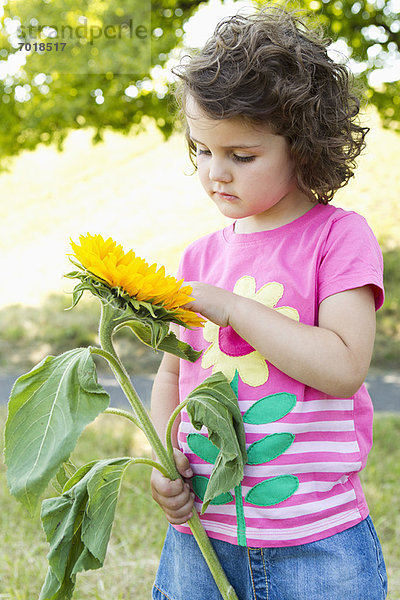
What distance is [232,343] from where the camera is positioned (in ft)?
4.70

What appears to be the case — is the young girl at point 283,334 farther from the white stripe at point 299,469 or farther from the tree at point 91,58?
the tree at point 91,58

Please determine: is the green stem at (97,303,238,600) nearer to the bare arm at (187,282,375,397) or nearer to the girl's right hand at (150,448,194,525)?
the girl's right hand at (150,448,194,525)

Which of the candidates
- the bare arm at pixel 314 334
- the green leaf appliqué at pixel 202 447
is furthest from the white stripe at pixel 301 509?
the bare arm at pixel 314 334

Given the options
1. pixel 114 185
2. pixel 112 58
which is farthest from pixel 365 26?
pixel 114 185

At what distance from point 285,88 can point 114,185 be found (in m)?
10.8

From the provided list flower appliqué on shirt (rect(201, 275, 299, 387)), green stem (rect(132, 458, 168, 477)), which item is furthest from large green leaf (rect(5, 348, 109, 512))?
flower appliqué on shirt (rect(201, 275, 299, 387))

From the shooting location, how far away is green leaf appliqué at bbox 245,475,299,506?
1337 mm

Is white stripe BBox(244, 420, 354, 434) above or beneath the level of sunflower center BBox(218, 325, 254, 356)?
beneath

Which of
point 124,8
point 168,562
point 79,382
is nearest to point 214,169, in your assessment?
point 79,382

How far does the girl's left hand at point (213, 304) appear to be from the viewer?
4.30 ft

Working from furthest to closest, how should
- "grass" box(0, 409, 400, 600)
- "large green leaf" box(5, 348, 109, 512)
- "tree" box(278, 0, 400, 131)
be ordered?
"tree" box(278, 0, 400, 131) < "grass" box(0, 409, 400, 600) < "large green leaf" box(5, 348, 109, 512)

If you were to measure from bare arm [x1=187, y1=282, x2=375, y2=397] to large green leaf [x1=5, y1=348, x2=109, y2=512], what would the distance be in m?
0.30

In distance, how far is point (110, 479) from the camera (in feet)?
3.96

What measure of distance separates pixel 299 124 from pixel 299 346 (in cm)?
50
